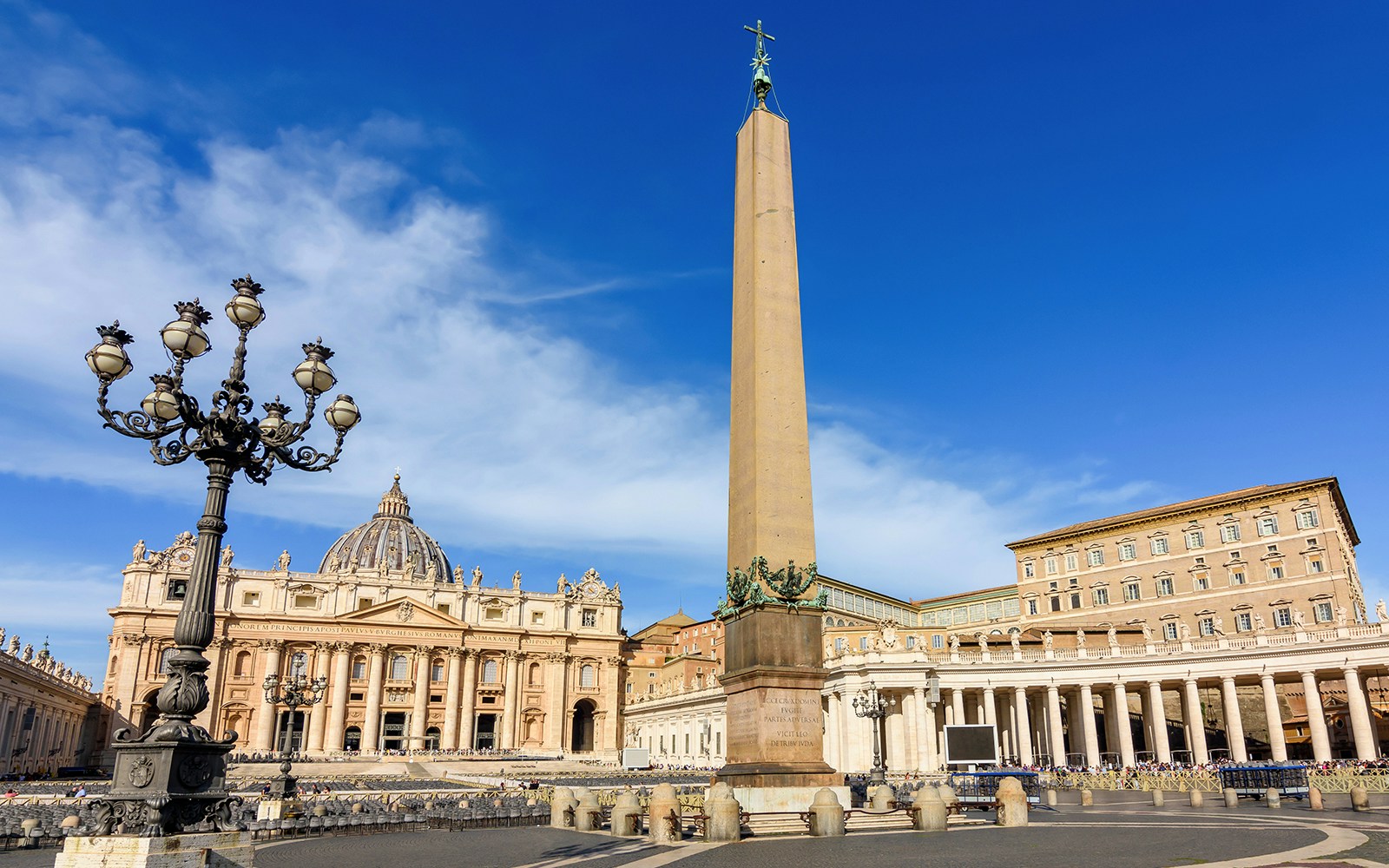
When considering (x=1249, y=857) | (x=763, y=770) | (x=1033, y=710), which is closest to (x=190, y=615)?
(x=763, y=770)

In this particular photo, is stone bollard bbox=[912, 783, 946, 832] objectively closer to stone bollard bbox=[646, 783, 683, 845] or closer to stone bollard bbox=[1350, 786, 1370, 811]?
stone bollard bbox=[646, 783, 683, 845]

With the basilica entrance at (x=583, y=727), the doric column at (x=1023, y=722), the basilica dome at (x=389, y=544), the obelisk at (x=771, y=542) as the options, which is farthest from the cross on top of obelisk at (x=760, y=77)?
the basilica dome at (x=389, y=544)

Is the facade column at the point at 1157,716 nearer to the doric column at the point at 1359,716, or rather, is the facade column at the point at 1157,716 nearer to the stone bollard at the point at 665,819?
the doric column at the point at 1359,716

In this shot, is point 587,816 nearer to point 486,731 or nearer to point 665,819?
point 665,819

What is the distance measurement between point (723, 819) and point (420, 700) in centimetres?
7822

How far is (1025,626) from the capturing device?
213 ft

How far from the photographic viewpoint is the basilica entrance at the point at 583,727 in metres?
94.4

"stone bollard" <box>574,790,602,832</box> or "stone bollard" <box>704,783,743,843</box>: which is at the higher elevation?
"stone bollard" <box>704,783,743,843</box>

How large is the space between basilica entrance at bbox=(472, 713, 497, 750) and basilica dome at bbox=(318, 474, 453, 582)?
22389 millimetres

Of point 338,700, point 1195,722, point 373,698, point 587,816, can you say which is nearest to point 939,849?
point 587,816

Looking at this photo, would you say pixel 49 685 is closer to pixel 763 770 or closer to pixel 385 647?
pixel 385 647

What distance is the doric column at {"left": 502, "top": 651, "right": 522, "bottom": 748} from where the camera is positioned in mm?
88500

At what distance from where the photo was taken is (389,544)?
11400cm

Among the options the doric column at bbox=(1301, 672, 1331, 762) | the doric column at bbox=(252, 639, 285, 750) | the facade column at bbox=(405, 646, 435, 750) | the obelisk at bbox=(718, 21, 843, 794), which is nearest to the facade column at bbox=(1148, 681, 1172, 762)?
the doric column at bbox=(1301, 672, 1331, 762)
